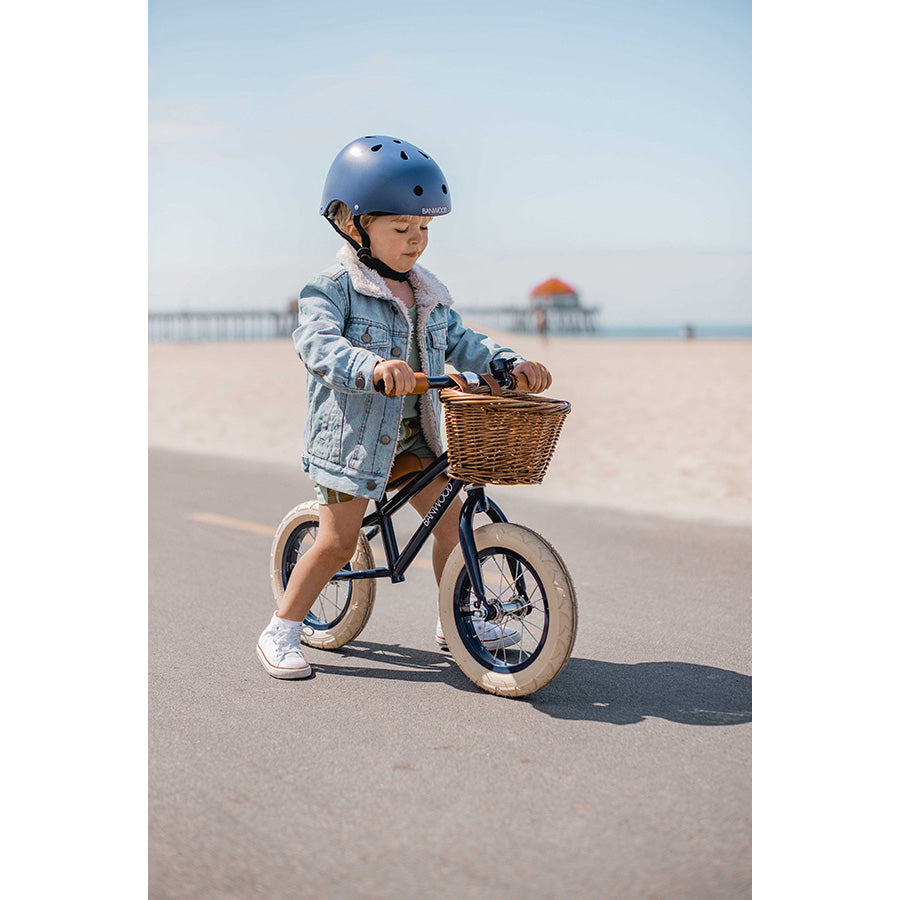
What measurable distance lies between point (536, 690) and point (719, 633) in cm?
134

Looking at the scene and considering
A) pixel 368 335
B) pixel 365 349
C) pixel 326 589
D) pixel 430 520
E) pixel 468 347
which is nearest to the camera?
pixel 365 349

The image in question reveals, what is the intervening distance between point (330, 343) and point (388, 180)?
606 millimetres

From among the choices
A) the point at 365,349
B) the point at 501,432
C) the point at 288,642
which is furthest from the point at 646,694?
the point at 365,349

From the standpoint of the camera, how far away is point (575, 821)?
108 inches

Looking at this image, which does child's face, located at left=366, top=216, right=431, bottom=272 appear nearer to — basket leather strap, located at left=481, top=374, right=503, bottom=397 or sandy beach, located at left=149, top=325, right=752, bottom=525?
basket leather strap, located at left=481, top=374, right=503, bottom=397

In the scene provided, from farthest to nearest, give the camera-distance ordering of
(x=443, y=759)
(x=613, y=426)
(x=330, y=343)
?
(x=613, y=426), (x=330, y=343), (x=443, y=759)

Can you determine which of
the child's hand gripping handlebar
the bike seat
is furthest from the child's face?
the bike seat

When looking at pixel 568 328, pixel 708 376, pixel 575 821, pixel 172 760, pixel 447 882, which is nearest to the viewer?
pixel 447 882

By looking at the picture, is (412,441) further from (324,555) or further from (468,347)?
(324,555)

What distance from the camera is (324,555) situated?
393cm

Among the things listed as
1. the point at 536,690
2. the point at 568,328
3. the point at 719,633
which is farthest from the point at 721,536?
the point at 568,328

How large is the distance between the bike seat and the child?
2 centimetres

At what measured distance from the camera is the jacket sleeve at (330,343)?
3.48m
